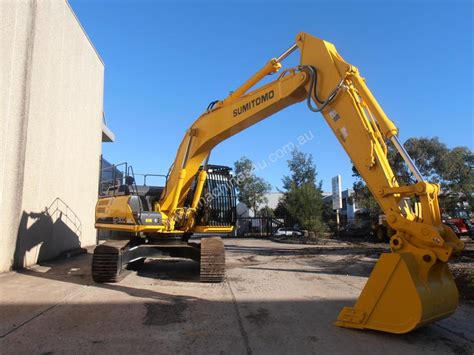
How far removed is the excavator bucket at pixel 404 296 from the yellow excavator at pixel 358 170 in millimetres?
13

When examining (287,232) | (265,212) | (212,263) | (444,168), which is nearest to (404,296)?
(212,263)

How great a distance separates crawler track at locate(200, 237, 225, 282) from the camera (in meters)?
9.44

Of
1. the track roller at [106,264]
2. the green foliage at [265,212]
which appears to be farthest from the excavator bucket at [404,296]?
the green foliage at [265,212]

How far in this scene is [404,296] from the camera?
16.5 feet

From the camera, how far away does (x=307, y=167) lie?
5750 centimetres

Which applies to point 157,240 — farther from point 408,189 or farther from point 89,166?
point 89,166

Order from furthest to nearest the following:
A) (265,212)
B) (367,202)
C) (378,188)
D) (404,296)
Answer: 1. (265,212)
2. (367,202)
3. (378,188)
4. (404,296)

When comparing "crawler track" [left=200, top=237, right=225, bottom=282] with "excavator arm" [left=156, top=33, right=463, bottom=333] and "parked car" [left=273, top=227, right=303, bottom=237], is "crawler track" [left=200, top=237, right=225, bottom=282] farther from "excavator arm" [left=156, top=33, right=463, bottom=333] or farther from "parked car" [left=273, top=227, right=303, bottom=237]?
"parked car" [left=273, top=227, right=303, bottom=237]

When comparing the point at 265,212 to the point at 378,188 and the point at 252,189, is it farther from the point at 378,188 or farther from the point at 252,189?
the point at 378,188

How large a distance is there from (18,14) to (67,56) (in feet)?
13.3

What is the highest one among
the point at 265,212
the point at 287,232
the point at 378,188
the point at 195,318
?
the point at 265,212

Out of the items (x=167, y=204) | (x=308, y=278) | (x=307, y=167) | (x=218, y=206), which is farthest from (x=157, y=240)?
→ (x=307, y=167)

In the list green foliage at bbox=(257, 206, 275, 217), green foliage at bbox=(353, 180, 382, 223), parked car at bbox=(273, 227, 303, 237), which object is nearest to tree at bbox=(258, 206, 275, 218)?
green foliage at bbox=(257, 206, 275, 217)

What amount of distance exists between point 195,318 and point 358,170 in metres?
3.46
